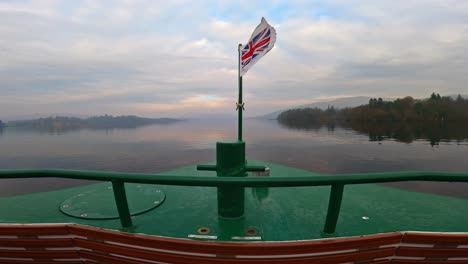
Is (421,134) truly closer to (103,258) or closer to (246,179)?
(246,179)

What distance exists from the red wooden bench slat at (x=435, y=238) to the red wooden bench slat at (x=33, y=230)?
10.4 ft

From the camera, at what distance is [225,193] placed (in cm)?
323

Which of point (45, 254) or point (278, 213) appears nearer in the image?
point (45, 254)

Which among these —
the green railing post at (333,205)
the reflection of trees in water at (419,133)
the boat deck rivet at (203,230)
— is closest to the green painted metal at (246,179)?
the green railing post at (333,205)

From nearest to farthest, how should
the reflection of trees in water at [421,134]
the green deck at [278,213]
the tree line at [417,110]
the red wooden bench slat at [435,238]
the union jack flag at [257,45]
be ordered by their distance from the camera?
the red wooden bench slat at [435,238], the green deck at [278,213], the union jack flag at [257,45], the reflection of trees in water at [421,134], the tree line at [417,110]

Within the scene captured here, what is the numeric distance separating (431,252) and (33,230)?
12.2ft

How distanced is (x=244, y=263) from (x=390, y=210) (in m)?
3.19

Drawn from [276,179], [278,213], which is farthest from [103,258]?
[278,213]

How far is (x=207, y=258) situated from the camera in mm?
1943

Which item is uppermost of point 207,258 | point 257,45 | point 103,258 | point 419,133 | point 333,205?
point 257,45

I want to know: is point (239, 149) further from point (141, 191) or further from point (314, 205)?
point (141, 191)

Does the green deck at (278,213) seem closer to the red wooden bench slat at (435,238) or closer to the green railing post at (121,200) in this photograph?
the green railing post at (121,200)

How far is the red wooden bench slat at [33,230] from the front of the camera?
2.10 m

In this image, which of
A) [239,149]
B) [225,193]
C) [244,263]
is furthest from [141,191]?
[244,263]
